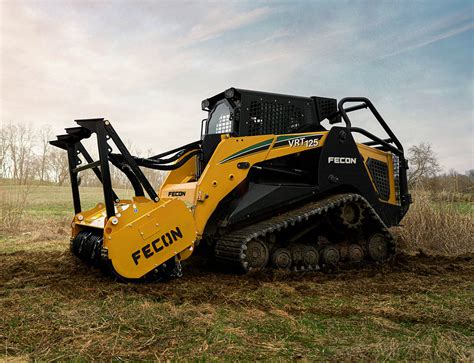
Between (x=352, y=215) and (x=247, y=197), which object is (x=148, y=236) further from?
(x=352, y=215)

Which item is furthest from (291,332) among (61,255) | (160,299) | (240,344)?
(61,255)

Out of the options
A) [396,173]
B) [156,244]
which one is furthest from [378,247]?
[156,244]

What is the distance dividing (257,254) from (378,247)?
2129 mm

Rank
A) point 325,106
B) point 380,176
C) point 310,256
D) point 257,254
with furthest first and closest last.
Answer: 1. point 380,176
2. point 325,106
3. point 310,256
4. point 257,254

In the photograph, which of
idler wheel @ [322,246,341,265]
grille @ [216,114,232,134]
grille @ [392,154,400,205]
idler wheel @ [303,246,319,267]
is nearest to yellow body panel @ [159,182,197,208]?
grille @ [216,114,232,134]

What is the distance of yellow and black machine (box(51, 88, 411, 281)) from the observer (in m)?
5.02

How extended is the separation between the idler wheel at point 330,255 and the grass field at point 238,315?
1.00 ft

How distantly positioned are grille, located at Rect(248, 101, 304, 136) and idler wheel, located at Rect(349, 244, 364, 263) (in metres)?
1.93

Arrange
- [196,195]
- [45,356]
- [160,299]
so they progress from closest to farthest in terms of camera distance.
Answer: [45,356]
[160,299]
[196,195]

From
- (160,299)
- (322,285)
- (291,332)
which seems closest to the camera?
(291,332)

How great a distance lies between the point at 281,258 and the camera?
5859 millimetres

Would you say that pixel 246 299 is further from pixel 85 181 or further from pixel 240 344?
pixel 85 181

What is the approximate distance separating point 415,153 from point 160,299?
9.04m

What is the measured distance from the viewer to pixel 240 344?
317 centimetres
